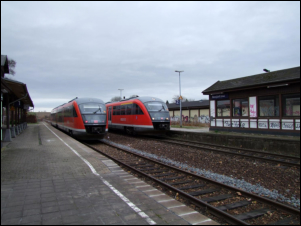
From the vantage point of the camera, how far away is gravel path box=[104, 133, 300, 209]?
5109mm

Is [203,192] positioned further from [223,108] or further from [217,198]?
[223,108]

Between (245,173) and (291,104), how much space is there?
302 cm

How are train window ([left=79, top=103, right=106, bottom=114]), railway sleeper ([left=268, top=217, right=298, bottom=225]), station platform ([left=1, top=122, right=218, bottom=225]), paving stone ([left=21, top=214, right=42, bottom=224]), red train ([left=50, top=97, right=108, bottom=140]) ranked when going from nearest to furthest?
paving stone ([left=21, top=214, right=42, bottom=224]) < station platform ([left=1, top=122, right=218, bottom=225]) < railway sleeper ([left=268, top=217, right=298, bottom=225]) < red train ([left=50, top=97, right=108, bottom=140]) < train window ([left=79, top=103, right=106, bottom=114])

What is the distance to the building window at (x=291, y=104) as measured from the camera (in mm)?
4279

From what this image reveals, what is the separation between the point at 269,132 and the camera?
11062 millimetres

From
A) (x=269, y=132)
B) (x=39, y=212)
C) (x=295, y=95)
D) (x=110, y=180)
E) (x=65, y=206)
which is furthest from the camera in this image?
(x=269, y=132)

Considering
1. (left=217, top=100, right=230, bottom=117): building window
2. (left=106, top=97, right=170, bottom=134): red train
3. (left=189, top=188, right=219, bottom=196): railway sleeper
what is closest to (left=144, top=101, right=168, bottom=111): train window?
(left=106, top=97, right=170, bottom=134): red train

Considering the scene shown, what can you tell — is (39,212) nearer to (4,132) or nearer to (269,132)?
(269,132)

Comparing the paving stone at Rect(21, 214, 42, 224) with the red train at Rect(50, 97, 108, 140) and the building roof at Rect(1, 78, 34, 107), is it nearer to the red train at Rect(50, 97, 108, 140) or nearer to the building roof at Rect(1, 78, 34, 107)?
the building roof at Rect(1, 78, 34, 107)

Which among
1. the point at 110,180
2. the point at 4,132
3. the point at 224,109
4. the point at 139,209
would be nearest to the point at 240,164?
the point at 110,180

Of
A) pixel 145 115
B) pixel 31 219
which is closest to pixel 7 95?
pixel 145 115

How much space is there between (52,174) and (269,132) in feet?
33.1

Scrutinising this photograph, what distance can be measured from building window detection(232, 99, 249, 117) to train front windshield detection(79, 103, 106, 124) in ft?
27.5

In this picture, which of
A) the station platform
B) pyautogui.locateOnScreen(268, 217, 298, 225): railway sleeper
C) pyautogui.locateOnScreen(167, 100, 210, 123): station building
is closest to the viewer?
the station platform
